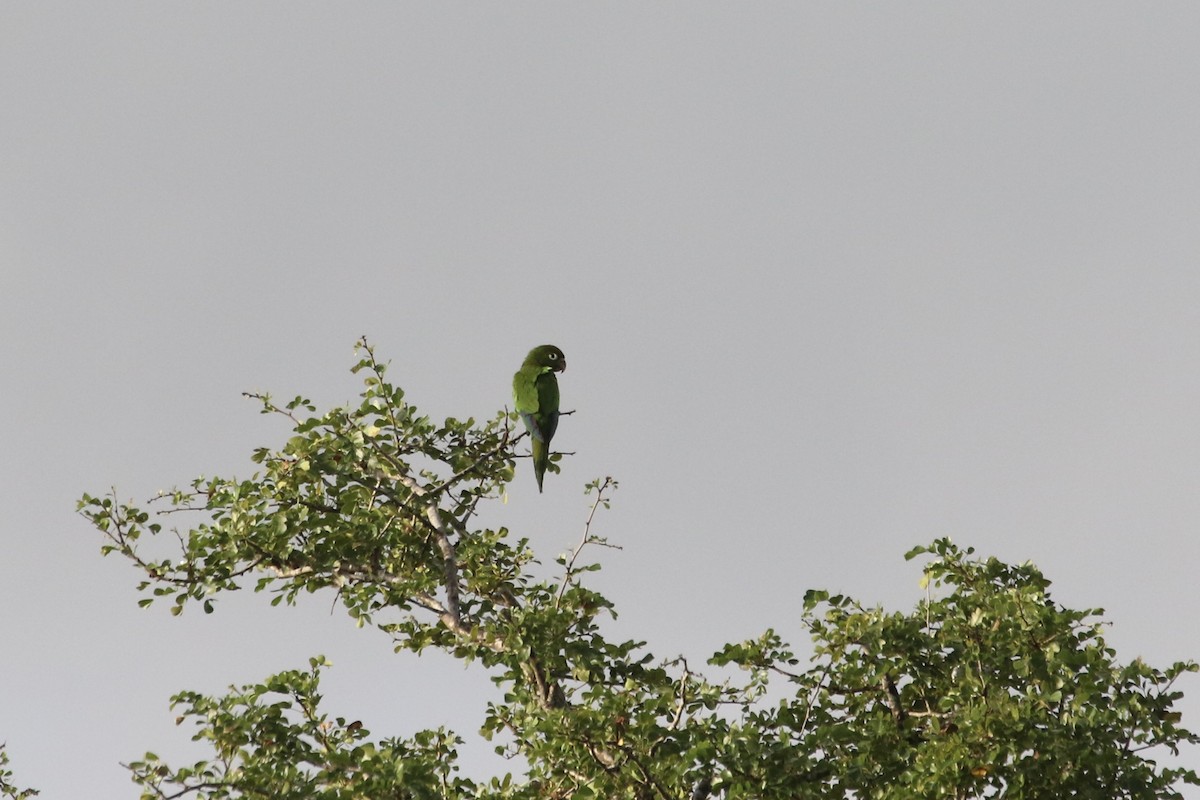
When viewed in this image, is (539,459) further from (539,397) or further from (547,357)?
(547,357)

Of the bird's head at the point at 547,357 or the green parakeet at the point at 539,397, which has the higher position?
the bird's head at the point at 547,357

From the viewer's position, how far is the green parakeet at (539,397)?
1446cm

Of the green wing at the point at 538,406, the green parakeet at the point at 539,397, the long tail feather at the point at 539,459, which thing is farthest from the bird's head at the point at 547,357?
the long tail feather at the point at 539,459

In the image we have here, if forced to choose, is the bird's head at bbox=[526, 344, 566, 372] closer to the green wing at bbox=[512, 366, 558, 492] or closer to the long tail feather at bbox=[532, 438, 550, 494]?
the green wing at bbox=[512, 366, 558, 492]

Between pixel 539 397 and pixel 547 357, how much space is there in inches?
53.3

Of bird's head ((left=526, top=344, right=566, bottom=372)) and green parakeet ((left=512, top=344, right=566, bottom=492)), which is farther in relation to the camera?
bird's head ((left=526, top=344, right=566, bottom=372))

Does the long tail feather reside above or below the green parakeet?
below

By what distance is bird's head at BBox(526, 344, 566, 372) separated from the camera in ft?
53.2

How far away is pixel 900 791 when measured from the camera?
34.5ft


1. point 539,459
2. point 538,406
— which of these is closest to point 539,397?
point 538,406

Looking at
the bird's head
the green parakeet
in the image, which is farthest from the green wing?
the bird's head

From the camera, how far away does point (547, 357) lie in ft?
53.5

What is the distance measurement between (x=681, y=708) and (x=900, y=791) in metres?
2.10

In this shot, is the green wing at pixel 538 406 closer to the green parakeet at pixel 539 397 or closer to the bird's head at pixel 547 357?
the green parakeet at pixel 539 397
